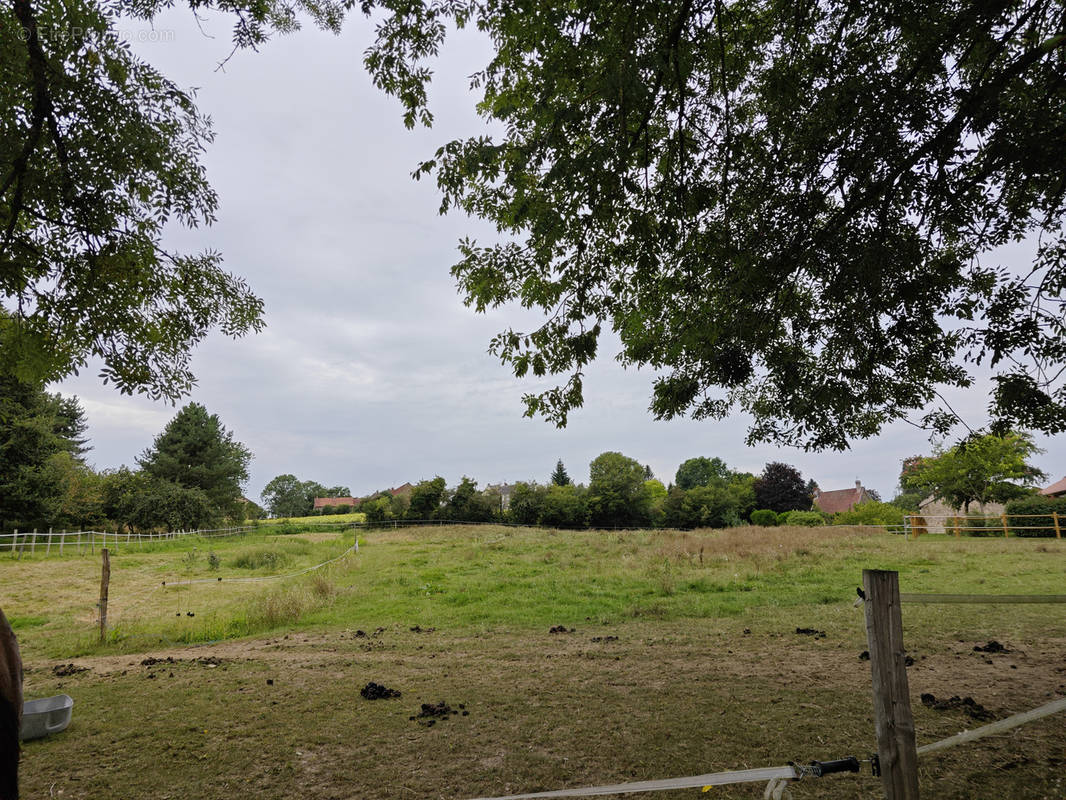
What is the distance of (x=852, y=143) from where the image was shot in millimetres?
5629

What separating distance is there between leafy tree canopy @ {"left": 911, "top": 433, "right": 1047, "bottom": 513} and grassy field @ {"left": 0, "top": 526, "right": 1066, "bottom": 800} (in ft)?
45.7

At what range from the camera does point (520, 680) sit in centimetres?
687

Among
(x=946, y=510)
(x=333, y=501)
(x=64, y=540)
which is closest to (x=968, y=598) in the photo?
(x=64, y=540)

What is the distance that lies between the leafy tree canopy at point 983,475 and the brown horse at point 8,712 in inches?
1232

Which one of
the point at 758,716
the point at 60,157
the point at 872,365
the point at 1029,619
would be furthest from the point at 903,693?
the point at 1029,619

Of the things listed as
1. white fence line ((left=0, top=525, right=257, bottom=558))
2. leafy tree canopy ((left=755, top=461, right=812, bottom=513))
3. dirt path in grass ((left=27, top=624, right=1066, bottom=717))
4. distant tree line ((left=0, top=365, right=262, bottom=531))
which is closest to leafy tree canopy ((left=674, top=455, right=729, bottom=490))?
leafy tree canopy ((left=755, top=461, right=812, bottom=513))

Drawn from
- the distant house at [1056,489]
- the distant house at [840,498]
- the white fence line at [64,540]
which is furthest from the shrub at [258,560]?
the distant house at [840,498]

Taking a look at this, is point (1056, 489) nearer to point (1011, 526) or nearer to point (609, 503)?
point (1011, 526)

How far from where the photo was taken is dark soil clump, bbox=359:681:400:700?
633 centimetres

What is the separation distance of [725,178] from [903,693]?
199 inches

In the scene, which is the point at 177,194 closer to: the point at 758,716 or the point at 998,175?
the point at 758,716

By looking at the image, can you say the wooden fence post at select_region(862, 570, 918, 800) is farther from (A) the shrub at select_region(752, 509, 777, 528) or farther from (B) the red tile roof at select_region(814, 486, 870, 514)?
(B) the red tile roof at select_region(814, 486, 870, 514)

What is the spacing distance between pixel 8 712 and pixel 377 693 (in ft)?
14.2

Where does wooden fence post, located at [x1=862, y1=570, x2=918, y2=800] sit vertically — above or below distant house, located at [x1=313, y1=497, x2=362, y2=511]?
above
